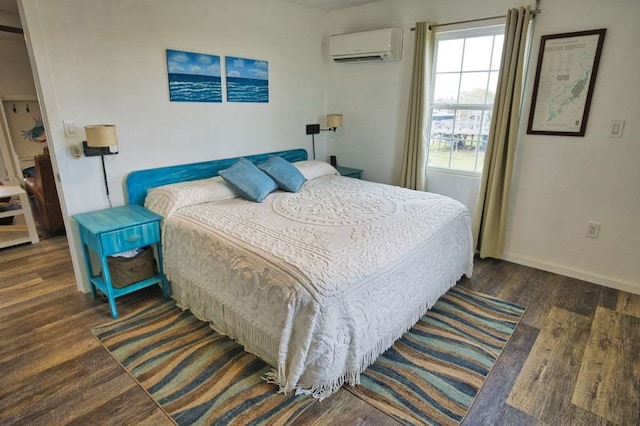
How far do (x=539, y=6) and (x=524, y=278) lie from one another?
2.24m

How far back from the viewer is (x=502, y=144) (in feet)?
9.95

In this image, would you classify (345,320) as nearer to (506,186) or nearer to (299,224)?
(299,224)

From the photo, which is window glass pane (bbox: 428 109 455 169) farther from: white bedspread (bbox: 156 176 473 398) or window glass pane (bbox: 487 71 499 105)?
white bedspread (bbox: 156 176 473 398)

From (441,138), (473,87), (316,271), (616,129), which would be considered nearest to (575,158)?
(616,129)

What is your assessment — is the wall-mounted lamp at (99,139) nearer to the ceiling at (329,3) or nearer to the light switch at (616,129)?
the ceiling at (329,3)

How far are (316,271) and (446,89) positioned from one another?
8.75ft

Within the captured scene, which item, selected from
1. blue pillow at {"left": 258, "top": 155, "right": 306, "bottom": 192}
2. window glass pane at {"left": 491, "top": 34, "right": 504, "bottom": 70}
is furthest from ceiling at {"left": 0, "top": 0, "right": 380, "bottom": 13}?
blue pillow at {"left": 258, "top": 155, "right": 306, "bottom": 192}

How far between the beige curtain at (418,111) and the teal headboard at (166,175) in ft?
5.24

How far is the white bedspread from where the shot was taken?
167 cm

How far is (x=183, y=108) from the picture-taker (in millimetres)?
2967

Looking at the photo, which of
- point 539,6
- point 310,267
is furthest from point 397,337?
point 539,6

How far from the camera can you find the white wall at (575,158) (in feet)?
8.45

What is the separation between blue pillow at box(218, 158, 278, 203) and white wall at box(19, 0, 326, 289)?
493 millimetres

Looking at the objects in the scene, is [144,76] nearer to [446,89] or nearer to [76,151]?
[76,151]
